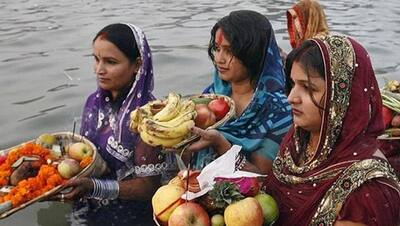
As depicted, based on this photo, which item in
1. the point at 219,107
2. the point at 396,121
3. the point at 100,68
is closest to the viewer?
the point at 219,107

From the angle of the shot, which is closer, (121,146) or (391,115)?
(121,146)

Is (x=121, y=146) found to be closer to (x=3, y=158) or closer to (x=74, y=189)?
(x=74, y=189)

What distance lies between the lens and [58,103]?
766 cm

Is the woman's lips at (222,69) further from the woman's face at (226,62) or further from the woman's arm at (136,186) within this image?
the woman's arm at (136,186)

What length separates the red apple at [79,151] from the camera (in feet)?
12.2

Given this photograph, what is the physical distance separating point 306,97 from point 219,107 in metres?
0.93

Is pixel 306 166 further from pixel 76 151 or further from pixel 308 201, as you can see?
pixel 76 151

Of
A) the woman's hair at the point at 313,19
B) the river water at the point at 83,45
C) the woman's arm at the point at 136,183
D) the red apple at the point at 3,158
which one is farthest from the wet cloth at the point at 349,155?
the woman's hair at the point at 313,19

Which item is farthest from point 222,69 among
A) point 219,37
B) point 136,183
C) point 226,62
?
point 136,183

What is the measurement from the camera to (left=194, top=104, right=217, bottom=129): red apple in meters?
3.44

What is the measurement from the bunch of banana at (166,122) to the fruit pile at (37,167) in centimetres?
54

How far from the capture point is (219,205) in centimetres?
268

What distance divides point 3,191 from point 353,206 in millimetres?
2070

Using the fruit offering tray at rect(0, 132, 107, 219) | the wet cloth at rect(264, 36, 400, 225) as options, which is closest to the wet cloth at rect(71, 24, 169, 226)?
the fruit offering tray at rect(0, 132, 107, 219)
